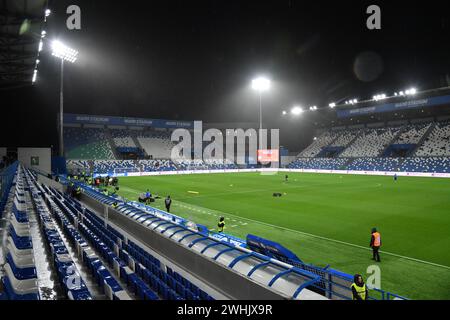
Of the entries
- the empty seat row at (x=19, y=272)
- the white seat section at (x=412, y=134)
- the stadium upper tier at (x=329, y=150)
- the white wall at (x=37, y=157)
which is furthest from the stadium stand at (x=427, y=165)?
the white wall at (x=37, y=157)

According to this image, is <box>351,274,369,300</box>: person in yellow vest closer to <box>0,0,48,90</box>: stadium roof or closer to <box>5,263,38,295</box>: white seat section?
<box>5,263,38,295</box>: white seat section

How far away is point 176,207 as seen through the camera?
67.7ft

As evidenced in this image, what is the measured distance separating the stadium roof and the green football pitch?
42.1ft

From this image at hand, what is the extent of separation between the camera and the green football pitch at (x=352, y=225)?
9547mm

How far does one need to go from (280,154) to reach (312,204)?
5068cm

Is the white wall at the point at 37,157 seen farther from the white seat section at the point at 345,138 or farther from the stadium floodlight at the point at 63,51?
the white seat section at the point at 345,138

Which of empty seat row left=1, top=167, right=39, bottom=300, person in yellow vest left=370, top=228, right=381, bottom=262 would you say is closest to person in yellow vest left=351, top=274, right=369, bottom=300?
person in yellow vest left=370, top=228, right=381, bottom=262

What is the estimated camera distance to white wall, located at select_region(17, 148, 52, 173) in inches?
1516

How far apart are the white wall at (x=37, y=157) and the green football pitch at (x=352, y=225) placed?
2419 cm

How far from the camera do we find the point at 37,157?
3969cm

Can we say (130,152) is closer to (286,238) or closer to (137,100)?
(137,100)
